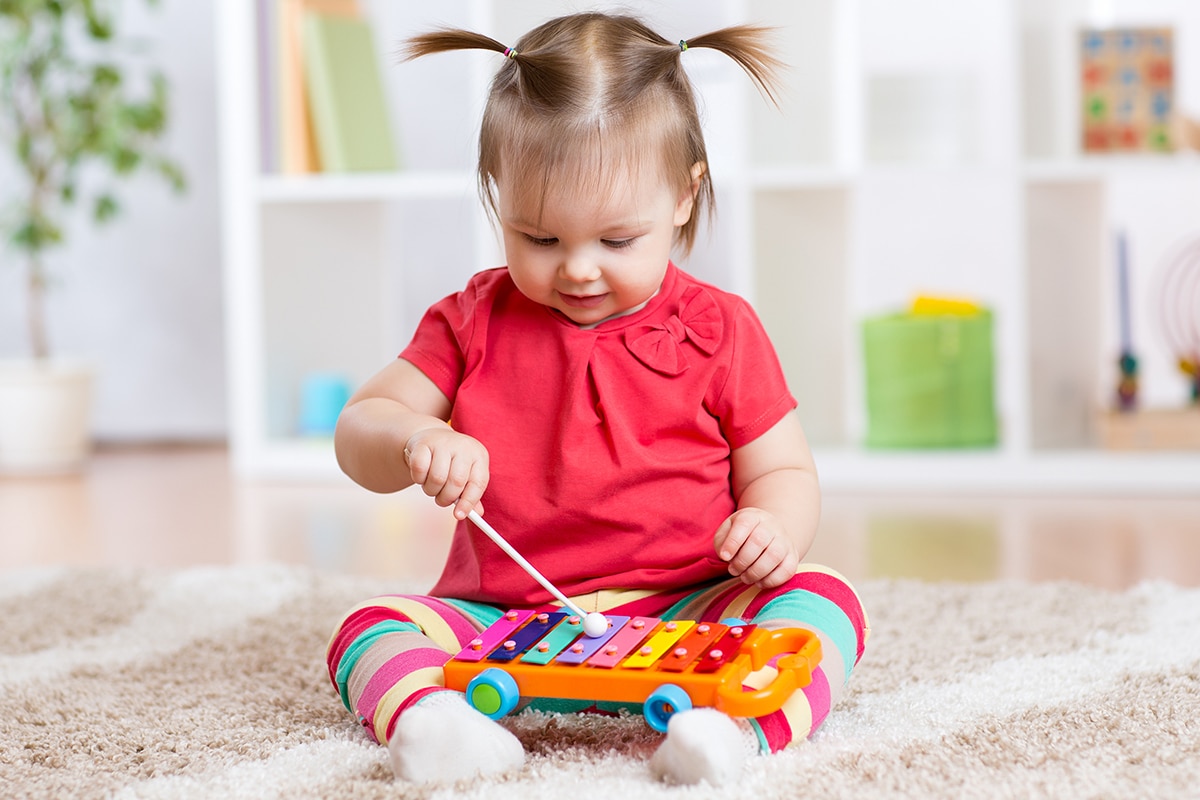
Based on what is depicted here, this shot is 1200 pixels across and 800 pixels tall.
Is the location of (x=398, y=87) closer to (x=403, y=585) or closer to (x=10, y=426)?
(x=10, y=426)

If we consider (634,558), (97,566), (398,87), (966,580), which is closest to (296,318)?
(398,87)

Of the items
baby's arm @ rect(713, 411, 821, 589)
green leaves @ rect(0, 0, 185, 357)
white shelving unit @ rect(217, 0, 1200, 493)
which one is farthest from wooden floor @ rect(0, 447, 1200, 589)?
green leaves @ rect(0, 0, 185, 357)

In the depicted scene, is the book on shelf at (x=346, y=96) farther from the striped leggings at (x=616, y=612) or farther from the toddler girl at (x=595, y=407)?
the striped leggings at (x=616, y=612)

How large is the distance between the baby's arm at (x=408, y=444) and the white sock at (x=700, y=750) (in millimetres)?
187

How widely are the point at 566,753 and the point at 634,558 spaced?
18 centimetres

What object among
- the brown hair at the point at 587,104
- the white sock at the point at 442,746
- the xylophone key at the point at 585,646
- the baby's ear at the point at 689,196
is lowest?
the white sock at the point at 442,746

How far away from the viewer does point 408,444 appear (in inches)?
30.2

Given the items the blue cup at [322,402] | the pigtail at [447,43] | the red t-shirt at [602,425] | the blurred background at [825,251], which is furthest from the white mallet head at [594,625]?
the blue cup at [322,402]

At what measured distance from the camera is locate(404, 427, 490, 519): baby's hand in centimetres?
73

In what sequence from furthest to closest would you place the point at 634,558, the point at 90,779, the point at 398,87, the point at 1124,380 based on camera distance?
the point at 398,87, the point at 1124,380, the point at 634,558, the point at 90,779

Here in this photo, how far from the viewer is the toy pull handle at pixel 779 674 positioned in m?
0.65

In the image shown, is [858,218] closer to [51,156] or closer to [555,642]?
[51,156]

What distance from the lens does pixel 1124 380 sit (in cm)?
198

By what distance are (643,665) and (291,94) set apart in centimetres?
176
